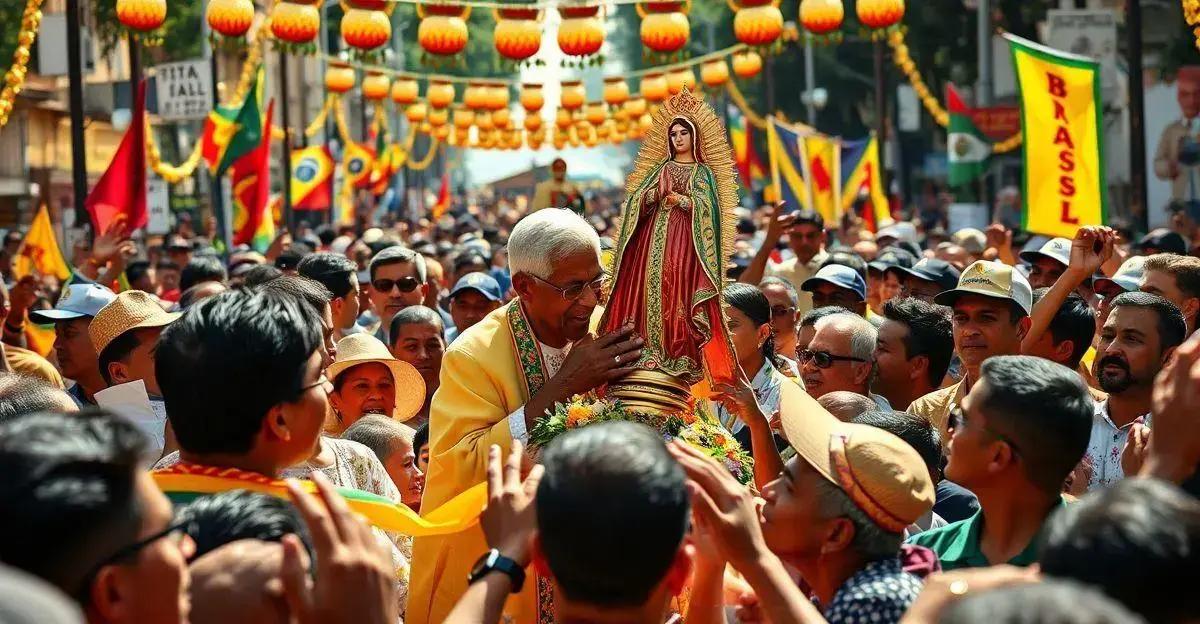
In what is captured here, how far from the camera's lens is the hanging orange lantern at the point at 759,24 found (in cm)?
1656

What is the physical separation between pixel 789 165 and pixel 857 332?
610 inches

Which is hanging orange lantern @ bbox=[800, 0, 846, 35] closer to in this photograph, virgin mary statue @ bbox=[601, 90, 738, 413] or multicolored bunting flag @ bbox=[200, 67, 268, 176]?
multicolored bunting flag @ bbox=[200, 67, 268, 176]

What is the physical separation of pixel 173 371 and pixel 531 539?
907 millimetres

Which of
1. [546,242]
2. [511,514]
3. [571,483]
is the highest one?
[546,242]

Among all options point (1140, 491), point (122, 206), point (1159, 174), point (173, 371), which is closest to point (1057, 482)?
point (1140, 491)

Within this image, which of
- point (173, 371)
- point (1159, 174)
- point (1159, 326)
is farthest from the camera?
point (1159, 174)

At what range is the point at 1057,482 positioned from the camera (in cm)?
405

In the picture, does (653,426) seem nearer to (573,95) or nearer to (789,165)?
(789,165)

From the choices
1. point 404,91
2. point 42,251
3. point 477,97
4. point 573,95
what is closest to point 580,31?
point 42,251

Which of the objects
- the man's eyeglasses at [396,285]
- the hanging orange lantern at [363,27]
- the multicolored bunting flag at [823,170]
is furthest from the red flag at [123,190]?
the multicolored bunting flag at [823,170]

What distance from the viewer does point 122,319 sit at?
6863mm

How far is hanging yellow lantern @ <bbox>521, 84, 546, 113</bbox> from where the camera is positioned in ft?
98.6

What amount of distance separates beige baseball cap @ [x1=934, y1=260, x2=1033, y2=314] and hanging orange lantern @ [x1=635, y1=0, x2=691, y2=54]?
9.97 m

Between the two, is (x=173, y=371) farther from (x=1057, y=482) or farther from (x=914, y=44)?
(x=914, y=44)
